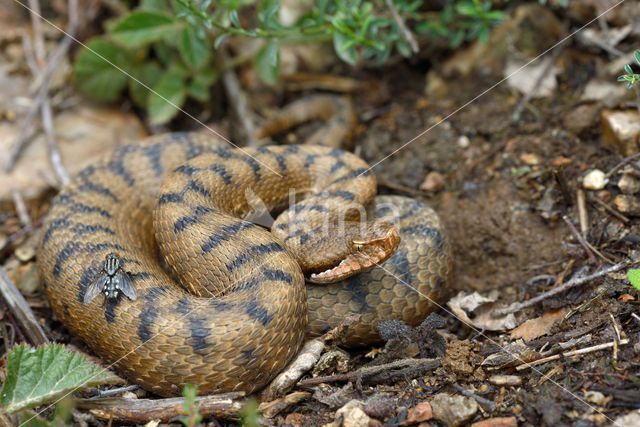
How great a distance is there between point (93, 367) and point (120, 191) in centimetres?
243

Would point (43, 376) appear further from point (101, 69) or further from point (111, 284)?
point (101, 69)

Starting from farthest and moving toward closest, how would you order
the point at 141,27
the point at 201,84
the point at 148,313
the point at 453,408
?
the point at 201,84
the point at 141,27
the point at 148,313
the point at 453,408

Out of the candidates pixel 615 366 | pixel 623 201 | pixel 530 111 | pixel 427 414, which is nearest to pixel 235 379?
pixel 427 414

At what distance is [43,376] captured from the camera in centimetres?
423

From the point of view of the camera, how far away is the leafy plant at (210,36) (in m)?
6.25

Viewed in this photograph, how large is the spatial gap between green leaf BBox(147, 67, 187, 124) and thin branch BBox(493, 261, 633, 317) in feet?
13.9

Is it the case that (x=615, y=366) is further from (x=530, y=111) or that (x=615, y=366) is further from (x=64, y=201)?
(x=64, y=201)

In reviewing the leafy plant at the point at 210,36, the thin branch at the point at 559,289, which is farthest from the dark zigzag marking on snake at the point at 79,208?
the thin branch at the point at 559,289

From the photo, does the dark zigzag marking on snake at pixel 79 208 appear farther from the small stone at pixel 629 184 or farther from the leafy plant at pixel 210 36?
the small stone at pixel 629 184

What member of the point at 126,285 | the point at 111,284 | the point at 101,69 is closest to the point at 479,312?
the point at 126,285

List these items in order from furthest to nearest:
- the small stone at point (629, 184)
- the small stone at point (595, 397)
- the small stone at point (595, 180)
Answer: the small stone at point (595, 180) < the small stone at point (629, 184) < the small stone at point (595, 397)

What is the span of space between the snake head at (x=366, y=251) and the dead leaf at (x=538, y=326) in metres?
1.15

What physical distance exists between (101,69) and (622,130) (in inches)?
220

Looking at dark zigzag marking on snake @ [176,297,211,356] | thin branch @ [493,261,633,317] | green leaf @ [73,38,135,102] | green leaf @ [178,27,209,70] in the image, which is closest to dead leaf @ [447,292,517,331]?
thin branch @ [493,261,633,317]
